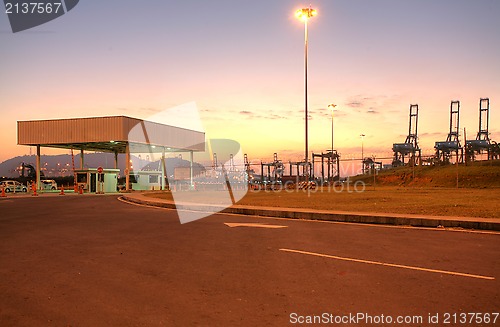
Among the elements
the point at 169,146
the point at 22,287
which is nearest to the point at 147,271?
the point at 22,287

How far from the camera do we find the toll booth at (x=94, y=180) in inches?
1921

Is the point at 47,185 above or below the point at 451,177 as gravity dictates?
below

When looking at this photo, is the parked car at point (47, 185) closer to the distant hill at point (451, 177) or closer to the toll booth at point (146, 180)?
the toll booth at point (146, 180)

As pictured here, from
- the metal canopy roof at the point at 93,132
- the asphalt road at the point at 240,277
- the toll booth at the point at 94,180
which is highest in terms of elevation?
the metal canopy roof at the point at 93,132

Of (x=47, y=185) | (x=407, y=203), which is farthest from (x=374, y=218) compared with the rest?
(x=47, y=185)

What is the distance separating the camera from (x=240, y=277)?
22.0 ft

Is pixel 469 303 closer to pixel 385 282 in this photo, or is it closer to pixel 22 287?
pixel 385 282

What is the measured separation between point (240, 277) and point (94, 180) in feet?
151

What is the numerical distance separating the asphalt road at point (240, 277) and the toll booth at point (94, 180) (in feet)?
126

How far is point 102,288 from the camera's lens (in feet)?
20.1

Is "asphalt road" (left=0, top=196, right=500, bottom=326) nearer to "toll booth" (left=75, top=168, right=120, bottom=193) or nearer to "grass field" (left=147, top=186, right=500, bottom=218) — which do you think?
"grass field" (left=147, top=186, right=500, bottom=218)

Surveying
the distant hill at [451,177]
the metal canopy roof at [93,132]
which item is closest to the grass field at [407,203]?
the distant hill at [451,177]

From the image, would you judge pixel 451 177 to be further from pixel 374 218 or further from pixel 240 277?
pixel 240 277

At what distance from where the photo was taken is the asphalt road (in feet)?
16.5
